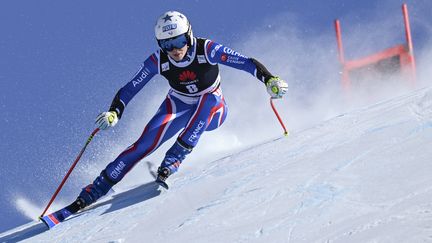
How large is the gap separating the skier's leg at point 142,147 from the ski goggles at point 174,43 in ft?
1.81

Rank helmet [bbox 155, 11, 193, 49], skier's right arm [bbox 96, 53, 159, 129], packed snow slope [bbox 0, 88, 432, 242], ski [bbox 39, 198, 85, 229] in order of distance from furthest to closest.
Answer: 1. skier's right arm [bbox 96, 53, 159, 129]
2. helmet [bbox 155, 11, 193, 49]
3. ski [bbox 39, 198, 85, 229]
4. packed snow slope [bbox 0, 88, 432, 242]

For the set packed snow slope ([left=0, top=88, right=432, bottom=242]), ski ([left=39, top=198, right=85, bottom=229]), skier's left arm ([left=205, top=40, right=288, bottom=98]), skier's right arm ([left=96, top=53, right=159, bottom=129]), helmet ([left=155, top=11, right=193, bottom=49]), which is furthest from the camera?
skier's right arm ([left=96, top=53, right=159, bottom=129])

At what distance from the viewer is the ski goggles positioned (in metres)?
4.50

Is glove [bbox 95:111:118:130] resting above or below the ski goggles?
below

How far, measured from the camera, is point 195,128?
457 centimetres

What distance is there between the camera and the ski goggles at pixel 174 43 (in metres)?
4.50

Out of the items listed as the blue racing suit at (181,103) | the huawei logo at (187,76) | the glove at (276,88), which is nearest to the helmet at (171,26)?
the blue racing suit at (181,103)

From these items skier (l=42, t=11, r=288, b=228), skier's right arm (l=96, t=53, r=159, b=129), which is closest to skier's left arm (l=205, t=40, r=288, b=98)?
skier (l=42, t=11, r=288, b=228)

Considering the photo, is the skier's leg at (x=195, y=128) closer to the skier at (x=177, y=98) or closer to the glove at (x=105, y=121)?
the skier at (x=177, y=98)

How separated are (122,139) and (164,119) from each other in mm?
3186

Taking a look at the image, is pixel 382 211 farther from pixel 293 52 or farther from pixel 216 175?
pixel 293 52

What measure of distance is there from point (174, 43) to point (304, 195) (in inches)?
72.9

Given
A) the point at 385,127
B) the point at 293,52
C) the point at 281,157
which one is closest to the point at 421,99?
the point at 385,127

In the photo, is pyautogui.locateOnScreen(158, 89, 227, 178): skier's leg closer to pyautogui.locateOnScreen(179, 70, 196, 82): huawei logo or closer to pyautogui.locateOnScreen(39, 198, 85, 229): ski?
pyautogui.locateOnScreen(179, 70, 196, 82): huawei logo
